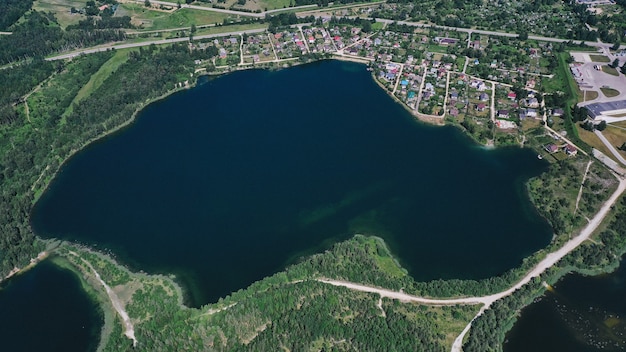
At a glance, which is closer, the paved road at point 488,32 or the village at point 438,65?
the village at point 438,65

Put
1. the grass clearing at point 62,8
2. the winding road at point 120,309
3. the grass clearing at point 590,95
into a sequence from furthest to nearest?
the grass clearing at point 62,8
the grass clearing at point 590,95
the winding road at point 120,309

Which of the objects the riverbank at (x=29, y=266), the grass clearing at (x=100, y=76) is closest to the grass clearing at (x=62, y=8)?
the grass clearing at (x=100, y=76)

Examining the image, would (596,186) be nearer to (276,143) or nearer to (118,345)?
(276,143)

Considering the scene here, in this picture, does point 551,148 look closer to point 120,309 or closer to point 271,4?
point 120,309

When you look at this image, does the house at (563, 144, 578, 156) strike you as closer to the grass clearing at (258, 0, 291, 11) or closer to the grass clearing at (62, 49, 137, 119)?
the grass clearing at (258, 0, 291, 11)

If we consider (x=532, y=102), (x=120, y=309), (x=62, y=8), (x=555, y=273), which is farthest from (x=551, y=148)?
(x=62, y=8)

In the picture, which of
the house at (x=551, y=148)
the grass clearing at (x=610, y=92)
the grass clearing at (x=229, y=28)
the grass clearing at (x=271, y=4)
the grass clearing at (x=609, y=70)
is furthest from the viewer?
the grass clearing at (x=271, y=4)

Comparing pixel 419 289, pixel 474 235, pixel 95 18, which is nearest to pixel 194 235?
pixel 419 289

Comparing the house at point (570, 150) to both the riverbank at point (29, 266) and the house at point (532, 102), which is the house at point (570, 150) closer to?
the house at point (532, 102)

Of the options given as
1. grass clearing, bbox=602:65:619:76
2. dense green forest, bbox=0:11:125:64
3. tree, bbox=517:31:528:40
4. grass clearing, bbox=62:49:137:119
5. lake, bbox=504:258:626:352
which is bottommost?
lake, bbox=504:258:626:352

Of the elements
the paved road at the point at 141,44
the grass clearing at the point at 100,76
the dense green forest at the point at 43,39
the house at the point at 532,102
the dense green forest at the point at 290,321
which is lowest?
the dense green forest at the point at 290,321

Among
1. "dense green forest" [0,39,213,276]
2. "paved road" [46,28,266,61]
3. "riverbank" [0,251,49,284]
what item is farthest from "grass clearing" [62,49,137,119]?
"riverbank" [0,251,49,284]
